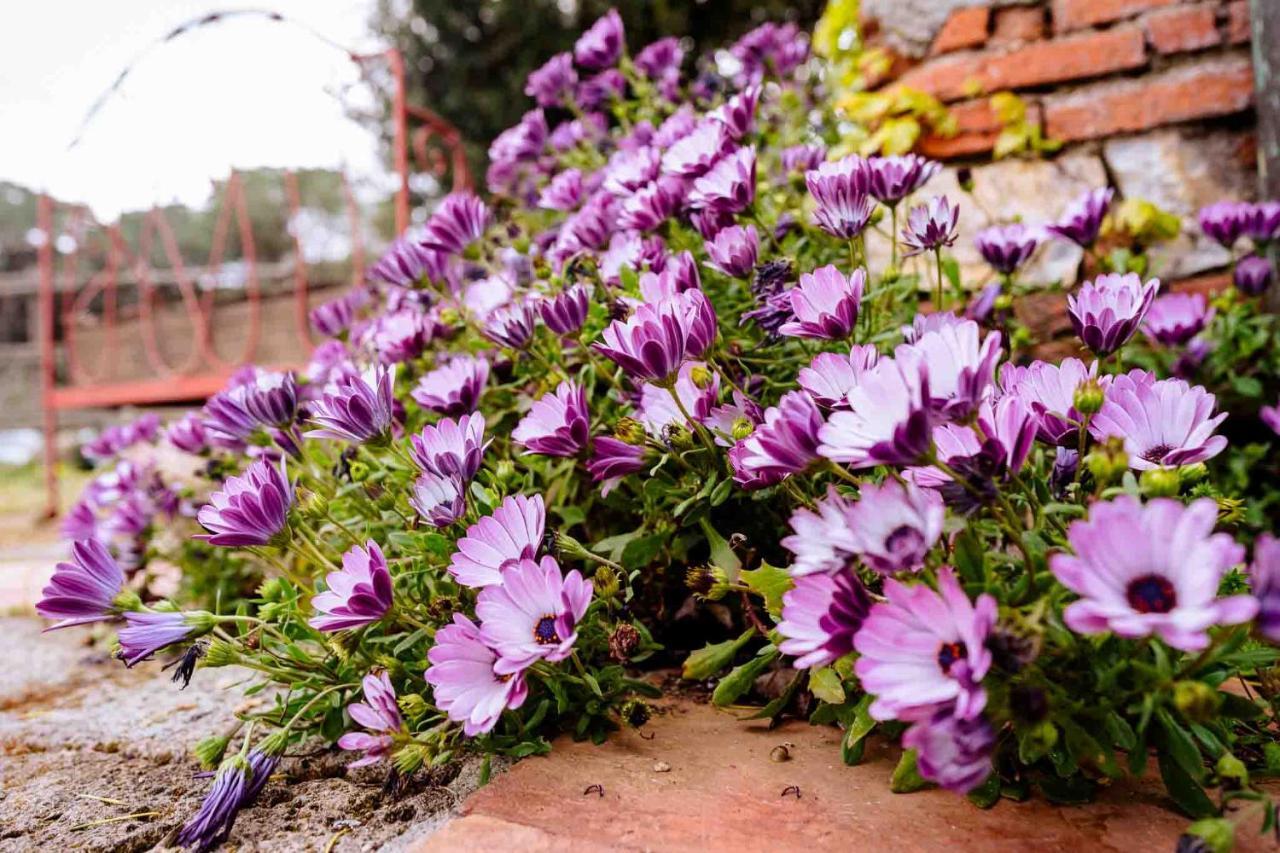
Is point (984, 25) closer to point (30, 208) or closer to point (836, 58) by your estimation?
point (836, 58)

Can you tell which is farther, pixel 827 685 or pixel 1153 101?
pixel 1153 101

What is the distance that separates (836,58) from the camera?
2.32m

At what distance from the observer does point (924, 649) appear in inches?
26.3

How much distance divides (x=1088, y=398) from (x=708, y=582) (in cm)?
48

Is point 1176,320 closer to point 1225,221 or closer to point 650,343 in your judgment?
point 1225,221

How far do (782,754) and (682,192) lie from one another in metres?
0.78

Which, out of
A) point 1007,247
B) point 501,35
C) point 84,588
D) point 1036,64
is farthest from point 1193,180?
point 501,35

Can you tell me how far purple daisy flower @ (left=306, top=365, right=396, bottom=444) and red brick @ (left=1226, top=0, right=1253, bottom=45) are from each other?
6.51 feet

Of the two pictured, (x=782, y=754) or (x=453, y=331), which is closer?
(x=782, y=754)

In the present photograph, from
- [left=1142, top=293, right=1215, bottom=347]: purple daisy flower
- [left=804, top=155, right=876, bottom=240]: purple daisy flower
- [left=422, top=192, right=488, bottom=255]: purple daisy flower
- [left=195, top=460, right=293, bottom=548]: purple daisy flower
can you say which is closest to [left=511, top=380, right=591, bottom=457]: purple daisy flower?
[left=195, top=460, right=293, bottom=548]: purple daisy flower

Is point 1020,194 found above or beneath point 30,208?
beneath

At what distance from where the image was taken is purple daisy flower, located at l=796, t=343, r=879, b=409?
870 millimetres

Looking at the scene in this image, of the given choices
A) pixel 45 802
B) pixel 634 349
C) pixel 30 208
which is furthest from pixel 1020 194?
pixel 30 208

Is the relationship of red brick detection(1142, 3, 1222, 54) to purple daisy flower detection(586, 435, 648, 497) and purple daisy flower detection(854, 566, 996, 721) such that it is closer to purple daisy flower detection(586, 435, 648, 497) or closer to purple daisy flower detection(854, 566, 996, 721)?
purple daisy flower detection(586, 435, 648, 497)
